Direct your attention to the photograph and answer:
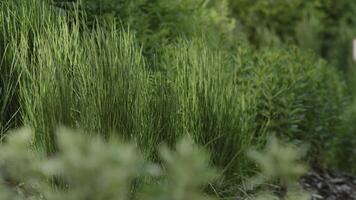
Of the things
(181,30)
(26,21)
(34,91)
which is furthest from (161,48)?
(34,91)

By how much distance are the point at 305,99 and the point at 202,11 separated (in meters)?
1.26

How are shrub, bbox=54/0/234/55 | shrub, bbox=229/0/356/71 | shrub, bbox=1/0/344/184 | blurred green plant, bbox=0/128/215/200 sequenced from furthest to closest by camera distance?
shrub, bbox=229/0/356/71 < shrub, bbox=54/0/234/55 < shrub, bbox=1/0/344/184 < blurred green plant, bbox=0/128/215/200

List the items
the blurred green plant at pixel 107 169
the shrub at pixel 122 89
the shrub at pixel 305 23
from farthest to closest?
1. the shrub at pixel 305 23
2. the shrub at pixel 122 89
3. the blurred green plant at pixel 107 169

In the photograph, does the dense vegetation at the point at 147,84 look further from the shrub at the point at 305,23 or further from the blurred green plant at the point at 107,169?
the shrub at the point at 305,23

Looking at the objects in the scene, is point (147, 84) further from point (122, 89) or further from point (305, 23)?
point (305, 23)

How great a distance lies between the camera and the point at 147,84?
159 inches

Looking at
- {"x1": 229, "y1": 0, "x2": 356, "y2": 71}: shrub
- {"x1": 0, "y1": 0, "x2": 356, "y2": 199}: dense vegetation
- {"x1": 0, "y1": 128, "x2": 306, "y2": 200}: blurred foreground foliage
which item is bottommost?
{"x1": 229, "y1": 0, "x2": 356, "y2": 71}: shrub

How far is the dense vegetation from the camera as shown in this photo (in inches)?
143

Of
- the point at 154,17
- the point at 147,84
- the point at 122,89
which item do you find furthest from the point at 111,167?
the point at 154,17

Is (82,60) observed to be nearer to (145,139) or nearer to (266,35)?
(145,139)

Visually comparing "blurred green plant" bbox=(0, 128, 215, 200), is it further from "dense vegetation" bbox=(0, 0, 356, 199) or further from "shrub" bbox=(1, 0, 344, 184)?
"shrub" bbox=(1, 0, 344, 184)

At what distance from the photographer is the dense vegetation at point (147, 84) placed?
364 centimetres

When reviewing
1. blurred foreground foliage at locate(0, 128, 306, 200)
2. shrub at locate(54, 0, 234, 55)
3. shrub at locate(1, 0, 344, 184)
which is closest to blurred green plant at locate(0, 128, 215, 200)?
blurred foreground foliage at locate(0, 128, 306, 200)

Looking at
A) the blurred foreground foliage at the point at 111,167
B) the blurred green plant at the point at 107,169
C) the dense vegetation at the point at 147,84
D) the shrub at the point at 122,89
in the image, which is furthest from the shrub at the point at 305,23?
the blurred green plant at the point at 107,169
